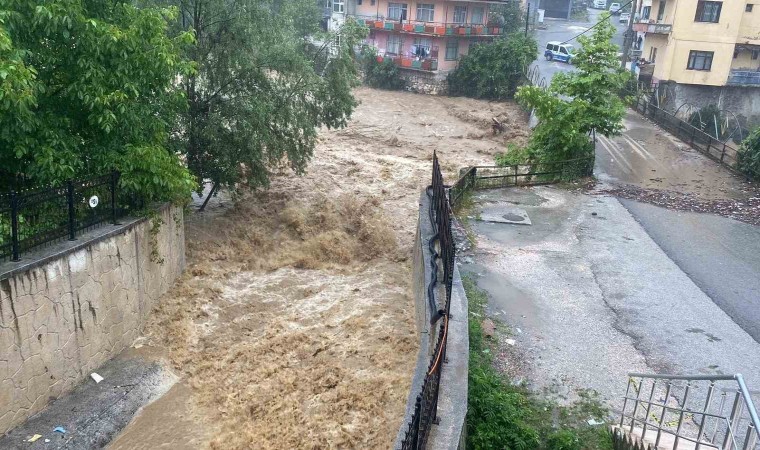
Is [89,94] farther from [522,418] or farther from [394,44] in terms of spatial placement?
[394,44]

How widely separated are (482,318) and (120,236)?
6699 mm

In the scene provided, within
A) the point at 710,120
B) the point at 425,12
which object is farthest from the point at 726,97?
the point at 425,12

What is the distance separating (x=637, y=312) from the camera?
1201 cm

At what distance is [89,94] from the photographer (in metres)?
10.7

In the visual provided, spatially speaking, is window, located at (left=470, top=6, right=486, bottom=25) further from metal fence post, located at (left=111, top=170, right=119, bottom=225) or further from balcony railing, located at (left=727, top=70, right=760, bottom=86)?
metal fence post, located at (left=111, top=170, right=119, bottom=225)

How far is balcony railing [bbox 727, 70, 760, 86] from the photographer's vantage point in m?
36.0

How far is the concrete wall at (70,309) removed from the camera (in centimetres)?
932

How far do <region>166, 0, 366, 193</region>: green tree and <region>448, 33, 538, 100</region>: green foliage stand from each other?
27.9m

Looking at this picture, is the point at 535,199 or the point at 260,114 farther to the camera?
the point at 535,199

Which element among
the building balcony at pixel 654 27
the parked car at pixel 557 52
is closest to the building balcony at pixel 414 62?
the parked car at pixel 557 52

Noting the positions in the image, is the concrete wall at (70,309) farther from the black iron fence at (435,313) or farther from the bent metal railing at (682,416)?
the bent metal railing at (682,416)

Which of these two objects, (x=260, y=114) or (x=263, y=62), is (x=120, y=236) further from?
(x=263, y=62)

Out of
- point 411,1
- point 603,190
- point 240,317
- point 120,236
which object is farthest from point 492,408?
point 411,1

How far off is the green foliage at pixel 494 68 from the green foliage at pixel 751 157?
883 inches
